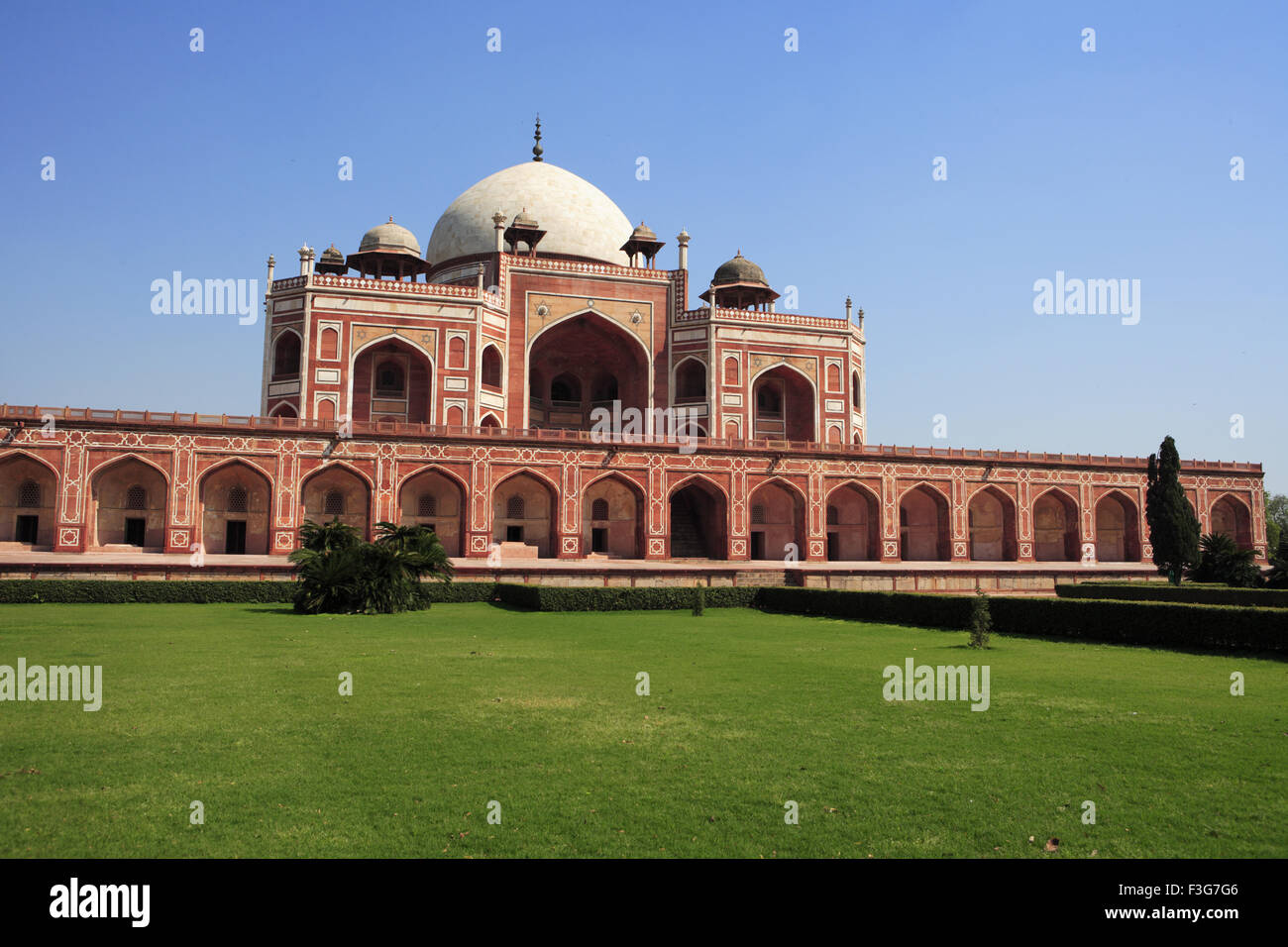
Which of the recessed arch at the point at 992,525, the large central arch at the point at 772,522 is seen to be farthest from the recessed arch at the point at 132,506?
the recessed arch at the point at 992,525

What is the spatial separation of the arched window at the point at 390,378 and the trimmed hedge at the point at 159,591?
1663 centimetres

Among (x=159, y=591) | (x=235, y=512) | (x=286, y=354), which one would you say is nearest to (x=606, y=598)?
(x=159, y=591)

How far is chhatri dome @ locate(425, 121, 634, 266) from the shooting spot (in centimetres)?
4328

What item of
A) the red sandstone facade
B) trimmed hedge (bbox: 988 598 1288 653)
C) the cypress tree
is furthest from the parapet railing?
trimmed hedge (bbox: 988 598 1288 653)

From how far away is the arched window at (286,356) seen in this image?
1451 inches

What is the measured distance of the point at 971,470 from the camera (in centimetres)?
3616

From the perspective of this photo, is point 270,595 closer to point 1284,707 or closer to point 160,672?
point 160,672

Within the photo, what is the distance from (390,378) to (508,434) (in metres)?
8.10

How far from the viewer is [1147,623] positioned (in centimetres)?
1439

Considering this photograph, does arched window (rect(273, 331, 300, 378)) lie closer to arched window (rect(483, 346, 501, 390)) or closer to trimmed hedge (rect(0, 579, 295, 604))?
arched window (rect(483, 346, 501, 390))

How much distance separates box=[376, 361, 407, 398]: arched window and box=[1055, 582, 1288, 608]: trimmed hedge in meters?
25.3

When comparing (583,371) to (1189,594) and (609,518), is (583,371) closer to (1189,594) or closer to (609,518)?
(609,518)

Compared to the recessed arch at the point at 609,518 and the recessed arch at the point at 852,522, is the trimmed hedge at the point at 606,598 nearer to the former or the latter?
the recessed arch at the point at 609,518

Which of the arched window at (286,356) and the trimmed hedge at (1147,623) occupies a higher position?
the arched window at (286,356)
